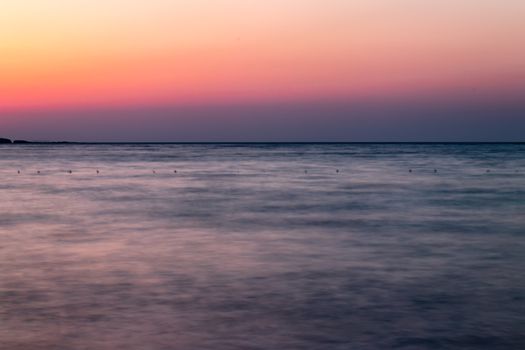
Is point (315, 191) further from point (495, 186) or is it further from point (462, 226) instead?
point (462, 226)

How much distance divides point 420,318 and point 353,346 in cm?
159

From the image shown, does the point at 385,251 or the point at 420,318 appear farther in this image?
the point at 385,251

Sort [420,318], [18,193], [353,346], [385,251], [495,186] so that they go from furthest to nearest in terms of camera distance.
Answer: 1. [495,186]
2. [18,193]
3. [385,251]
4. [420,318]
5. [353,346]

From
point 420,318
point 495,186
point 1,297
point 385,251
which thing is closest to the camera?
point 420,318

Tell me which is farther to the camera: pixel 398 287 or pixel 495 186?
pixel 495 186

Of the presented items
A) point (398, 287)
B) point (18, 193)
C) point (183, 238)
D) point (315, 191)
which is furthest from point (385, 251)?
point (18, 193)

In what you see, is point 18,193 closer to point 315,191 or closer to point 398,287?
point 315,191

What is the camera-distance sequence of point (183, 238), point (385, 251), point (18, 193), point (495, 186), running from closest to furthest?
point (385, 251) → point (183, 238) → point (18, 193) → point (495, 186)

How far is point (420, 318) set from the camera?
952 cm

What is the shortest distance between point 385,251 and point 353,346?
723cm

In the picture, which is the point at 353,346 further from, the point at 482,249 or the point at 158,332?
the point at 482,249

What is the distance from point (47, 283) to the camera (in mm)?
11742

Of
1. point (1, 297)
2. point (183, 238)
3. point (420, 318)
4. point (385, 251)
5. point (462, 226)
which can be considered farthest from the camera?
point (462, 226)

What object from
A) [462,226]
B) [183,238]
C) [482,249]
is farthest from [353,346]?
[462,226]
